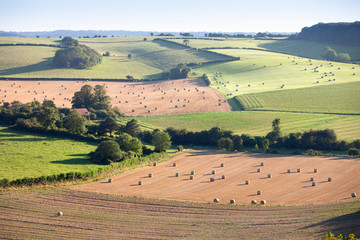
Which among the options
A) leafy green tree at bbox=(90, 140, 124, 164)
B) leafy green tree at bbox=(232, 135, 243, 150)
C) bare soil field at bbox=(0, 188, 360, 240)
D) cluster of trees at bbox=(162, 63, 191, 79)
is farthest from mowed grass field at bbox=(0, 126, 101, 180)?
cluster of trees at bbox=(162, 63, 191, 79)

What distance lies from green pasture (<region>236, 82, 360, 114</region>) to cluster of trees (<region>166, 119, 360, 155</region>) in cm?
2897

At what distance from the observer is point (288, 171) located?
6600 cm

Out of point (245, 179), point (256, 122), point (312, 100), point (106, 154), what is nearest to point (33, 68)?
point (256, 122)

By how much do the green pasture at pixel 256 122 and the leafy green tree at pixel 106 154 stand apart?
27.8 m

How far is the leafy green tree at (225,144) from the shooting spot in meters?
79.9

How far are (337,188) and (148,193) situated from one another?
81.9 ft

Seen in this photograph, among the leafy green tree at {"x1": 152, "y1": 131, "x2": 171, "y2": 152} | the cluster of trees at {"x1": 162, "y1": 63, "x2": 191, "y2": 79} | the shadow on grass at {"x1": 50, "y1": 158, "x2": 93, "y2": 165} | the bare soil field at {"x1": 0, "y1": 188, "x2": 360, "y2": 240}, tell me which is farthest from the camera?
the cluster of trees at {"x1": 162, "y1": 63, "x2": 191, "y2": 79}

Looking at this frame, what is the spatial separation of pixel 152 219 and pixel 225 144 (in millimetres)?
36501

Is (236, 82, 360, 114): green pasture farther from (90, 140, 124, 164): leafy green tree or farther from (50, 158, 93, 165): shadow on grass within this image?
(50, 158, 93, 165): shadow on grass

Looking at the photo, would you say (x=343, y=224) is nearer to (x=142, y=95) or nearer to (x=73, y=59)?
(x=142, y=95)

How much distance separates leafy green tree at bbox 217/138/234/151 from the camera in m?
79.9

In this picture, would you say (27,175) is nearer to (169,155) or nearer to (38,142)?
(38,142)

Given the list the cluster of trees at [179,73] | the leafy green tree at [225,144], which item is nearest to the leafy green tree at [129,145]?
the leafy green tree at [225,144]

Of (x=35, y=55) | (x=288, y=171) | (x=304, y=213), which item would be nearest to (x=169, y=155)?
(x=288, y=171)
